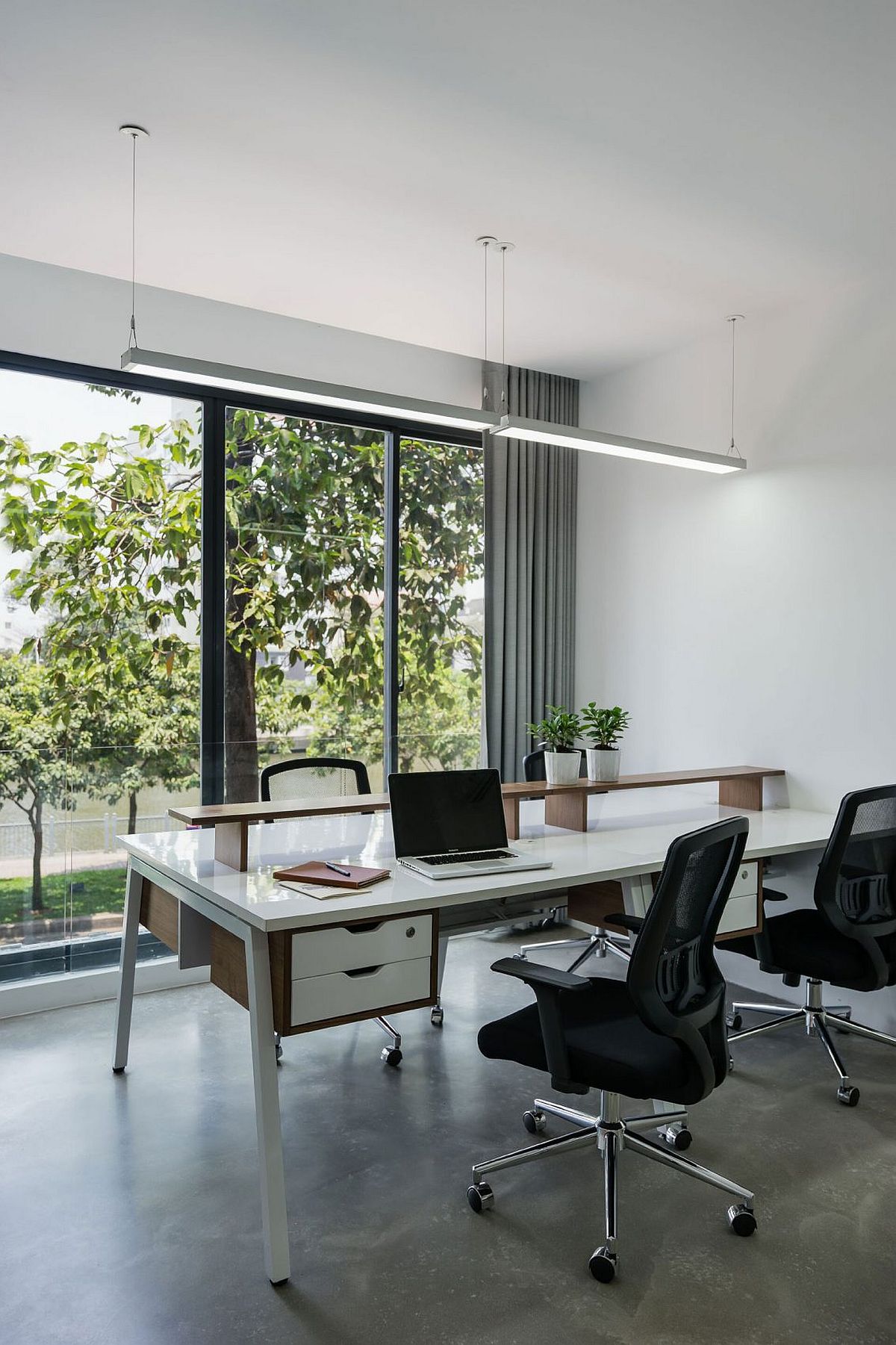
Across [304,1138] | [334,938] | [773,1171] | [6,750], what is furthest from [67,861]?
[773,1171]

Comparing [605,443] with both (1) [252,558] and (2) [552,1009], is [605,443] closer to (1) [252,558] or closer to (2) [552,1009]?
(1) [252,558]

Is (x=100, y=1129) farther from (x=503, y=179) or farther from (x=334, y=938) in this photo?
(x=503, y=179)

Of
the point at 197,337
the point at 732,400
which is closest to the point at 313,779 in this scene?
the point at 197,337

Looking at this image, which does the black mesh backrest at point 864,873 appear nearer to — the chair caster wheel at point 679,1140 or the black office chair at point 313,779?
the chair caster wheel at point 679,1140

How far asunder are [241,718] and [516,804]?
1.61m

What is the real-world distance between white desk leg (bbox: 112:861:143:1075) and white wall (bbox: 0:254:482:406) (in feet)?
7.27

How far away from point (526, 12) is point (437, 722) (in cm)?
334

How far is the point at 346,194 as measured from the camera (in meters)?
3.18

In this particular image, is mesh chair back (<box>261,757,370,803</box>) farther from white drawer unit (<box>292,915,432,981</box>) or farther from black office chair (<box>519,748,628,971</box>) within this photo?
white drawer unit (<box>292,915,432,981</box>)

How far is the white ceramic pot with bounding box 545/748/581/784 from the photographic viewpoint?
363 cm

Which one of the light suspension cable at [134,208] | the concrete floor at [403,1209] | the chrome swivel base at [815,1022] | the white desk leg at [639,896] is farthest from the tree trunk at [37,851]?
the chrome swivel base at [815,1022]

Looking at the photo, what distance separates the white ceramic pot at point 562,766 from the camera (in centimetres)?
363

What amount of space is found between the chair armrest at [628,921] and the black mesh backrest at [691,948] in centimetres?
23

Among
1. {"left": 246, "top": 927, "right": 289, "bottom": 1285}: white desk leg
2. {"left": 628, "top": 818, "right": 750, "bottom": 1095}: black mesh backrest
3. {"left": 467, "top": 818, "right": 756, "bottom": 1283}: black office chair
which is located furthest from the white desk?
{"left": 628, "top": 818, "right": 750, "bottom": 1095}: black mesh backrest
